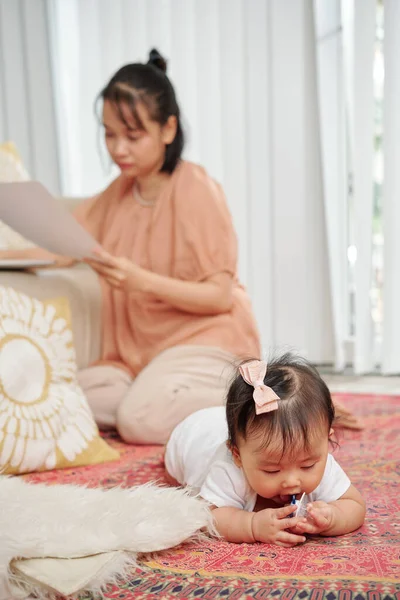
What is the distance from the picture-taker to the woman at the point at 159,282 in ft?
5.56

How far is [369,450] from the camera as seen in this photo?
156 centimetres

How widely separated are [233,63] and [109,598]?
2.23m

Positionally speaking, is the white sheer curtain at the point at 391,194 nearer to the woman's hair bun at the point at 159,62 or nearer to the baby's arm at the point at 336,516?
the woman's hair bun at the point at 159,62

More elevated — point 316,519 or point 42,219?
point 42,219

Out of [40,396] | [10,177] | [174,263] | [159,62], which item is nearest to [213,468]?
[40,396]

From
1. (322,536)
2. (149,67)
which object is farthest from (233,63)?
(322,536)

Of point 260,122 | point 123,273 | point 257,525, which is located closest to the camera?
point 257,525

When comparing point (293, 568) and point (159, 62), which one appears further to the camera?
point (159, 62)

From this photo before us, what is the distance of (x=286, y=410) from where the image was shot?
0.98 metres

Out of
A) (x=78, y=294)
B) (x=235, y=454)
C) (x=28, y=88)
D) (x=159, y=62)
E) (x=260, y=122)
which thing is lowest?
(x=235, y=454)

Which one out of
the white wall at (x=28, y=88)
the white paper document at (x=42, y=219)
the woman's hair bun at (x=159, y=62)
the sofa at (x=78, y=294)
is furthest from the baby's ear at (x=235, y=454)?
the white wall at (x=28, y=88)

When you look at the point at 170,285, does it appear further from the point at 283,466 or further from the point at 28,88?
the point at 28,88

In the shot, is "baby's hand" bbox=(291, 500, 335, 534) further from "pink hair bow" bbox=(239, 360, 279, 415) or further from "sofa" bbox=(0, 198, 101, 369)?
"sofa" bbox=(0, 198, 101, 369)

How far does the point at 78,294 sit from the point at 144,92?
53 cm
